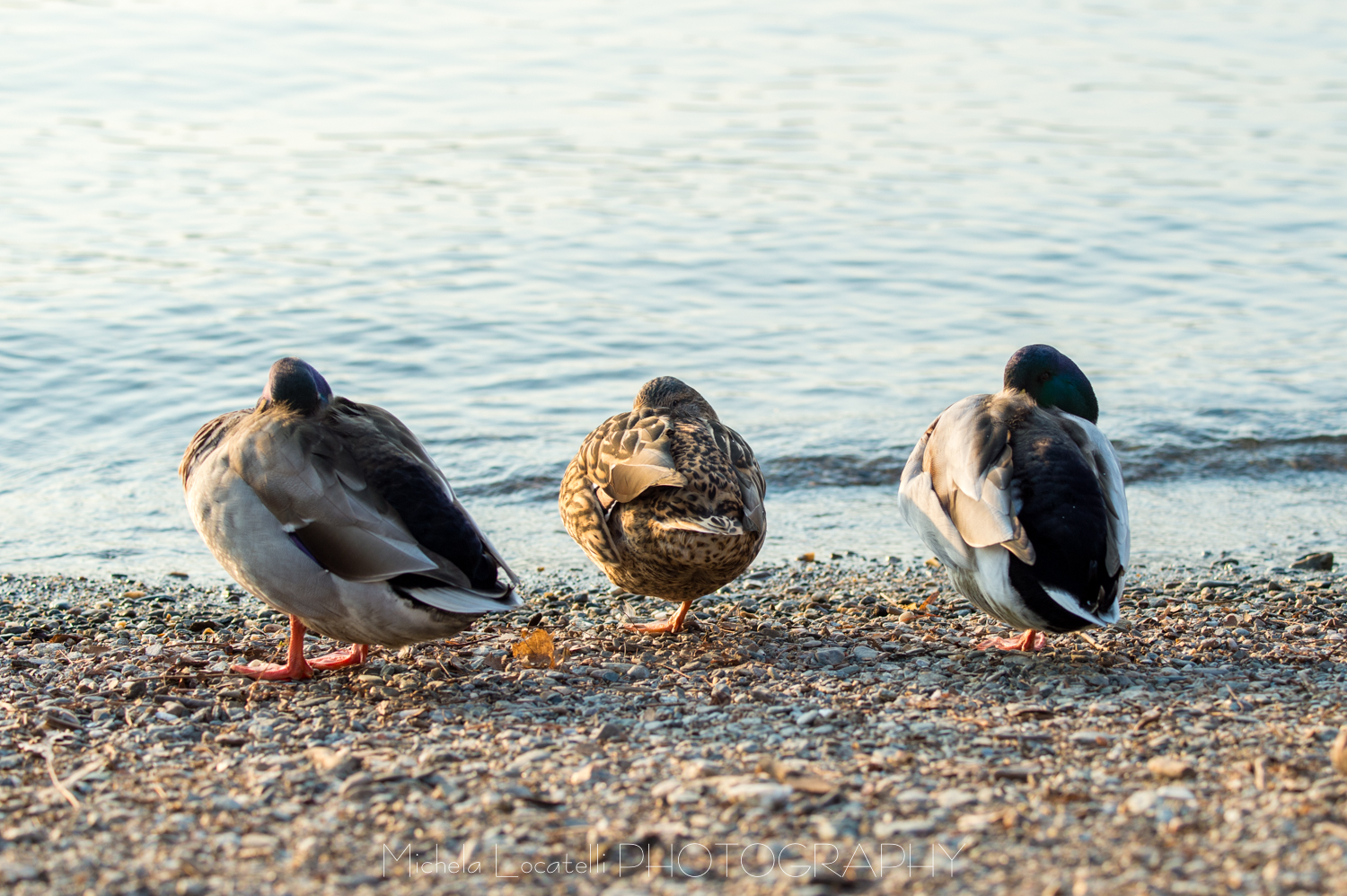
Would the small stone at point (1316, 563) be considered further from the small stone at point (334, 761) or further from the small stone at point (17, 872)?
the small stone at point (17, 872)

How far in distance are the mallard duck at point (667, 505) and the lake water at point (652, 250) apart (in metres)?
1.80

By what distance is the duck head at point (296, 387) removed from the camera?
5.12 metres

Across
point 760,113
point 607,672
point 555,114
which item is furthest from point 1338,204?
point 607,672

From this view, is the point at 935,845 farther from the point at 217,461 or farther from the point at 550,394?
the point at 550,394

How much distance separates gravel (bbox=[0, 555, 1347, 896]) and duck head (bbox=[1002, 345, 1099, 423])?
94cm

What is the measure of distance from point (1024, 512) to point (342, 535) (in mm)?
2341

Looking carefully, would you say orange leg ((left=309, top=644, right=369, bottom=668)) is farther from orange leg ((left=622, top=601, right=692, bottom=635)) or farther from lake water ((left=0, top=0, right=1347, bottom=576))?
lake water ((left=0, top=0, right=1347, bottom=576))

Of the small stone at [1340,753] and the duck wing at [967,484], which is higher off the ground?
the duck wing at [967,484]

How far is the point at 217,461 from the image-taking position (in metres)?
4.95

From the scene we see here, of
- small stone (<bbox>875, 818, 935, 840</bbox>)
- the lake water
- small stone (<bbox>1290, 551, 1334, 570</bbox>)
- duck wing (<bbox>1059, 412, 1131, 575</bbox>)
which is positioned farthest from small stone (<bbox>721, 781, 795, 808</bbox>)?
small stone (<bbox>1290, 551, 1334, 570</bbox>)

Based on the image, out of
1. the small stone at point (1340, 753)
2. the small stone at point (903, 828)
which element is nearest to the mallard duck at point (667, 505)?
the small stone at point (903, 828)

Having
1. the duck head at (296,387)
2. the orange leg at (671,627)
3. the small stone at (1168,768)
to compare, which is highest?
the duck head at (296,387)

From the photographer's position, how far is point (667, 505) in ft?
17.0

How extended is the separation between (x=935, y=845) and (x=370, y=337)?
30.5 ft
